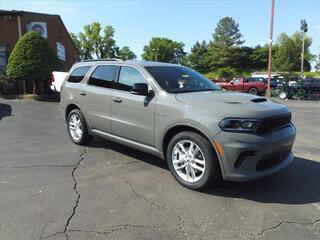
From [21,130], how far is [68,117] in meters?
2.50

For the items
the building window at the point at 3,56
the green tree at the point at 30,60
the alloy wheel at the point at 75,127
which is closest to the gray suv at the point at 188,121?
the alloy wheel at the point at 75,127

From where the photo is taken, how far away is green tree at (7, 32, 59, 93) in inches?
699

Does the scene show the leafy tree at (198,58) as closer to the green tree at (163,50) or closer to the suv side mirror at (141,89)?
the green tree at (163,50)

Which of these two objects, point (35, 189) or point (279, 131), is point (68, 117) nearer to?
point (35, 189)

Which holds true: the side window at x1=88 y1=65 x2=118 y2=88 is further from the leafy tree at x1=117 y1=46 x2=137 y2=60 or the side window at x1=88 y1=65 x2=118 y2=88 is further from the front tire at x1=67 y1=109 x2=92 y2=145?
the leafy tree at x1=117 y1=46 x2=137 y2=60

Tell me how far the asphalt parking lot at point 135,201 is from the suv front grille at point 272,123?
88cm

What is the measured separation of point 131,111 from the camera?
5477 millimetres

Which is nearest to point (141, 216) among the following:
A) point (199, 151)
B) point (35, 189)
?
point (199, 151)

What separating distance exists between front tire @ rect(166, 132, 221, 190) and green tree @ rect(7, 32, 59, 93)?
1489 centimetres

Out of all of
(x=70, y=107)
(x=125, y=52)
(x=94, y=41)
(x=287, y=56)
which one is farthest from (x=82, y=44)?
(x=70, y=107)

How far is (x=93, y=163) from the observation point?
5906mm

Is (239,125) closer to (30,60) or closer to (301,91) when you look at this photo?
(30,60)

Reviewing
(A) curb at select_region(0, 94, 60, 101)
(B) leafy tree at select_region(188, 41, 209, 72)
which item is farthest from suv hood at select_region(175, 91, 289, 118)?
(B) leafy tree at select_region(188, 41, 209, 72)

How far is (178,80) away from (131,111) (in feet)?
3.01
